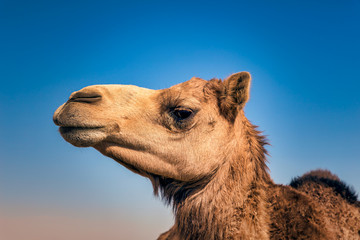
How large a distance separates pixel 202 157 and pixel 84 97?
67.8 inches

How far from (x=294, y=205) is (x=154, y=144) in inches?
77.0

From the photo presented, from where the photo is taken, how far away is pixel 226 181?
4367mm

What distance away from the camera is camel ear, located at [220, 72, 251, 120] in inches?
182

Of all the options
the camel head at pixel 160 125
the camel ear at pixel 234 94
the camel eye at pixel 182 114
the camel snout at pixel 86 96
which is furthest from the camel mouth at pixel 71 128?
the camel ear at pixel 234 94

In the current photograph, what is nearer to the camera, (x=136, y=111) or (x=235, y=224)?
(x=235, y=224)

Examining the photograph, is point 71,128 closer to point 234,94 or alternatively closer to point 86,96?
point 86,96

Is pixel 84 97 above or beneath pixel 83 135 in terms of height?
above

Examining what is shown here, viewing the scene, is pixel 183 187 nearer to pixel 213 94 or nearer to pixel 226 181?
pixel 226 181

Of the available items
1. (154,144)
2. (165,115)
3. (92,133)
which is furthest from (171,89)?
(92,133)

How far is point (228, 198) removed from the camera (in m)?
4.27

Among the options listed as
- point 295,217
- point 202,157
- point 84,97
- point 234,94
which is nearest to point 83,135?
point 84,97

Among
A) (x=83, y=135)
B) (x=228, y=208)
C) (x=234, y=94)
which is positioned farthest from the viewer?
(x=234, y=94)

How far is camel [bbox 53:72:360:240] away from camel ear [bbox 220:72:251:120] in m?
0.01

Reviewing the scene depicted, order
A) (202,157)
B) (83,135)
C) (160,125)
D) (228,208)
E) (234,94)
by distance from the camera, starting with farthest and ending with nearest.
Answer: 1. (234,94)
2. (160,125)
3. (202,157)
4. (228,208)
5. (83,135)
